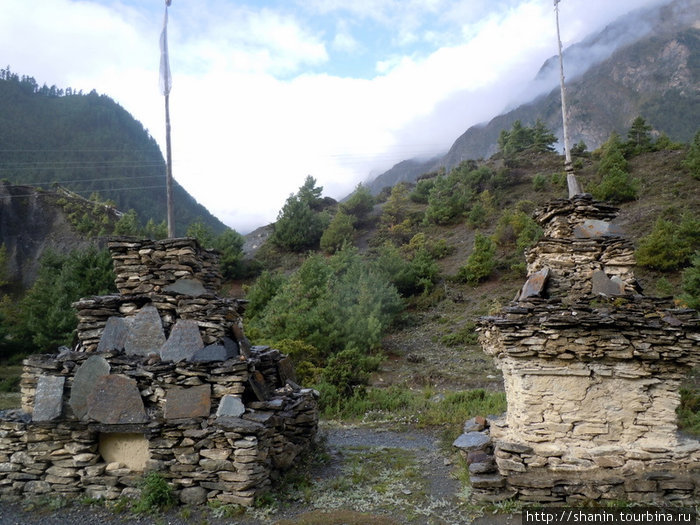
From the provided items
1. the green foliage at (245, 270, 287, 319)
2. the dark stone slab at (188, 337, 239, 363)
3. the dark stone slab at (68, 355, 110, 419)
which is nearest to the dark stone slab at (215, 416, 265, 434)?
the dark stone slab at (188, 337, 239, 363)

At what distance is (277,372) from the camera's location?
26.6 feet

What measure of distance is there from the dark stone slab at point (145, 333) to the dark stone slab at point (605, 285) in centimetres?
635

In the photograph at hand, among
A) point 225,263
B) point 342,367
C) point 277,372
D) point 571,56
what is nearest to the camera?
point 277,372

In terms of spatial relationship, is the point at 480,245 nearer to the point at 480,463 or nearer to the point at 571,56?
the point at 480,463

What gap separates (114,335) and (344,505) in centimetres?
421

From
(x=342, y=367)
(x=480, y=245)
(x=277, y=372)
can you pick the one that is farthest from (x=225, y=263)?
(x=277, y=372)

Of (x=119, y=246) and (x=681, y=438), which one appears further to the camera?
(x=119, y=246)

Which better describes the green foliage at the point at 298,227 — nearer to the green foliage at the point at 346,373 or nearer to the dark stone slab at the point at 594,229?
the green foliage at the point at 346,373

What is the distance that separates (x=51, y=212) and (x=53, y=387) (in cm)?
4513

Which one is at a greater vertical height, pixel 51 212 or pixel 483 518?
pixel 51 212

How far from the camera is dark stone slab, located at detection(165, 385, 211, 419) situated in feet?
19.5

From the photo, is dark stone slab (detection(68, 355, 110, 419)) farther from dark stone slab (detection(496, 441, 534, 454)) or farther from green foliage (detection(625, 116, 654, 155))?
green foliage (detection(625, 116, 654, 155))

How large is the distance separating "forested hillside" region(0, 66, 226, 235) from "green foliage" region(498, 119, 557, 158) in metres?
41.1

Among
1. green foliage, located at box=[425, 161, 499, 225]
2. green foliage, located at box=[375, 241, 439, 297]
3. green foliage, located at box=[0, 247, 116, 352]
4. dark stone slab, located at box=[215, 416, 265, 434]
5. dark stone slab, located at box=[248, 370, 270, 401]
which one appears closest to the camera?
dark stone slab, located at box=[215, 416, 265, 434]
